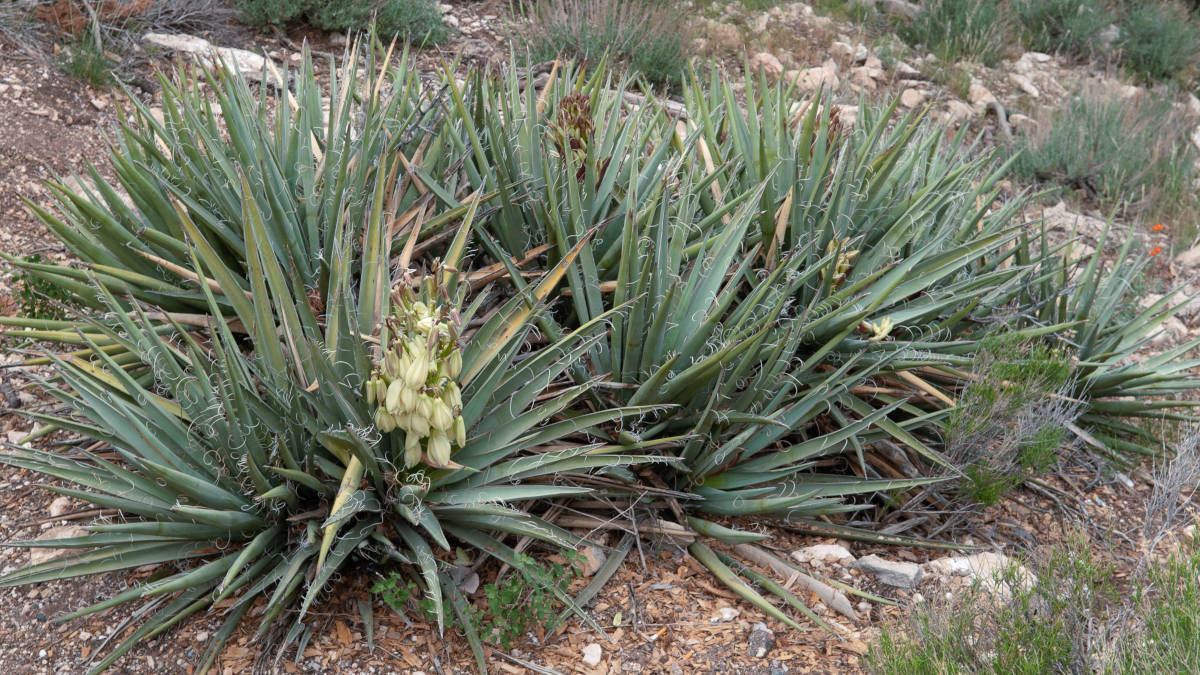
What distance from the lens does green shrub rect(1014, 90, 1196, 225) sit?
6859mm

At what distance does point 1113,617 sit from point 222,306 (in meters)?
2.88

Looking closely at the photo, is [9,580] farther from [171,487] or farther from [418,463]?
[418,463]

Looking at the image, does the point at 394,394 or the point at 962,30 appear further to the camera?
the point at 962,30

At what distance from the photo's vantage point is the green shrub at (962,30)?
8.58 metres

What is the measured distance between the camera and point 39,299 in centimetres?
377

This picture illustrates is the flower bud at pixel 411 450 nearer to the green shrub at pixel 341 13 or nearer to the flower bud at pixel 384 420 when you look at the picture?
the flower bud at pixel 384 420

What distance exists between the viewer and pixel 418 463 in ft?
8.55

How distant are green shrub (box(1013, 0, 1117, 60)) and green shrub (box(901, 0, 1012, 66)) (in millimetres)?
496

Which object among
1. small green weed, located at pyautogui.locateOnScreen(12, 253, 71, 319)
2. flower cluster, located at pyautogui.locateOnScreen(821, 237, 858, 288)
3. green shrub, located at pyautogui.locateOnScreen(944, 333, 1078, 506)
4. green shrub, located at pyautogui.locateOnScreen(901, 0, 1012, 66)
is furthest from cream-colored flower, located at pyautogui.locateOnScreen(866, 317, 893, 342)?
green shrub, located at pyautogui.locateOnScreen(901, 0, 1012, 66)

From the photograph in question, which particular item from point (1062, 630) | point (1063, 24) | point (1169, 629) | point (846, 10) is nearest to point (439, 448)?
point (1062, 630)

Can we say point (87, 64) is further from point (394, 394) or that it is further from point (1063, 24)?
point (1063, 24)

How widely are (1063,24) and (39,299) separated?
A: 9.41m

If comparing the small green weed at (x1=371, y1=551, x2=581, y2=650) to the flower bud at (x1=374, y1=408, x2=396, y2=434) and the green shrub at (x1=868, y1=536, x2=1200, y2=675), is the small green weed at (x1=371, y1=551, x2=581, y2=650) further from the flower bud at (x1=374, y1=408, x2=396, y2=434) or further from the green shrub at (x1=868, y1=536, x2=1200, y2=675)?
the green shrub at (x1=868, y1=536, x2=1200, y2=675)

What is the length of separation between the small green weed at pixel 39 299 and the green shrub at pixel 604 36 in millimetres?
3597
